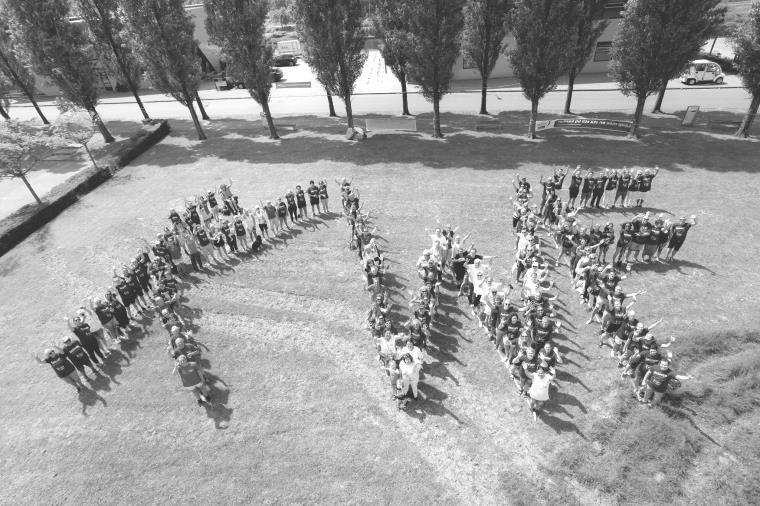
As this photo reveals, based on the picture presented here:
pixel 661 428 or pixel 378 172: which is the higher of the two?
pixel 378 172

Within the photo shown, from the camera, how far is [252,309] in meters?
15.9

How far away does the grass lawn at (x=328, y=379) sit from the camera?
1034 centimetres

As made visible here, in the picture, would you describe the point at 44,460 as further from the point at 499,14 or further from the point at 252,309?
the point at 499,14

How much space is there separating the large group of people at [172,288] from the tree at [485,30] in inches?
719

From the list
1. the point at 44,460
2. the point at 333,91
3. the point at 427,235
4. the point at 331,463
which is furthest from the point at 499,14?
the point at 44,460

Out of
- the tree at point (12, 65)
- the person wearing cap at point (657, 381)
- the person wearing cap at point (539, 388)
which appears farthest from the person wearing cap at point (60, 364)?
the tree at point (12, 65)

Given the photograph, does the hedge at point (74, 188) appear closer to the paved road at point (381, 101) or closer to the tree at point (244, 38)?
the paved road at point (381, 101)

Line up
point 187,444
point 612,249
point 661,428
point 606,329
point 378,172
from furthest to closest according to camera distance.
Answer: point 378,172 → point 612,249 → point 606,329 → point 187,444 → point 661,428

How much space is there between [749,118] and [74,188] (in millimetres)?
42008

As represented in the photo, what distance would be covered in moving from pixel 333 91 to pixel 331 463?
85.2 ft

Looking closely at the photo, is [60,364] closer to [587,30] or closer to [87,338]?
[87,338]

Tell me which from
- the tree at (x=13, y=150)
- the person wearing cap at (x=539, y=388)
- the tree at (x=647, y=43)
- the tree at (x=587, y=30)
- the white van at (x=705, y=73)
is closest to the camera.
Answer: the person wearing cap at (x=539, y=388)

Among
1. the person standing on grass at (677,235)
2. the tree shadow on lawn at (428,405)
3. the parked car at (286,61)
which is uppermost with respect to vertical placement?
the parked car at (286,61)

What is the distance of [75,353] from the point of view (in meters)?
13.0
